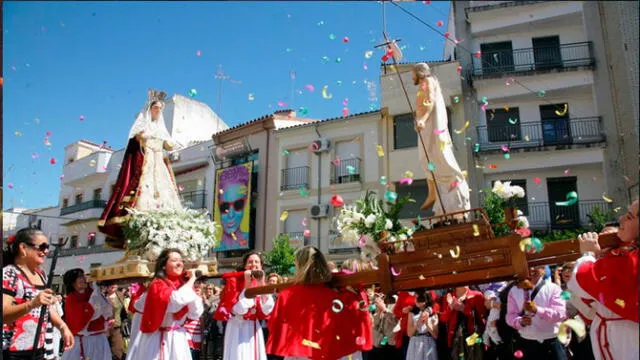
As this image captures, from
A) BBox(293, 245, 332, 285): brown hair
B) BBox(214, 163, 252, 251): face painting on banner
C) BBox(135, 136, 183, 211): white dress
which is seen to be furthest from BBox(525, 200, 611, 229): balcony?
BBox(293, 245, 332, 285): brown hair

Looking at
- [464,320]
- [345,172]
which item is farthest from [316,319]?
[345,172]

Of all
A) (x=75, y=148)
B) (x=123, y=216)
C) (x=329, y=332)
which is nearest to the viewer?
(x=329, y=332)

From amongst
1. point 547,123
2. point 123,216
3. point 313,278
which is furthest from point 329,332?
point 547,123

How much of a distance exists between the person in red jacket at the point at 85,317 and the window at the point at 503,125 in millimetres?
17219

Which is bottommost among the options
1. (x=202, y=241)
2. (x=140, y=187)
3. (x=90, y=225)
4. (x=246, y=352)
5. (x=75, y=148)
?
(x=246, y=352)

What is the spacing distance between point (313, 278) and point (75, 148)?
116 ft

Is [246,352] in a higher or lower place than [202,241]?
lower

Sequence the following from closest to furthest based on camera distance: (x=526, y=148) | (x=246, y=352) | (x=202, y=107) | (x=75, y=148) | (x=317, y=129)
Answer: (x=246, y=352)
(x=526, y=148)
(x=317, y=129)
(x=202, y=107)
(x=75, y=148)

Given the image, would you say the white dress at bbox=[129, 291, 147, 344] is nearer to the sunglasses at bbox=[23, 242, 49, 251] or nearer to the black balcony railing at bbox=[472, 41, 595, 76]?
the sunglasses at bbox=[23, 242, 49, 251]

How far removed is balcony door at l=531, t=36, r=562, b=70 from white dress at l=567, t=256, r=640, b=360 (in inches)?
781

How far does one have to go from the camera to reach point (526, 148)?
20.0 m

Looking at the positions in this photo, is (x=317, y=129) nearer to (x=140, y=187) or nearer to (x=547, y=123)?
(x=547, y=123)

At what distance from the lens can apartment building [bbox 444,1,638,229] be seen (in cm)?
1973

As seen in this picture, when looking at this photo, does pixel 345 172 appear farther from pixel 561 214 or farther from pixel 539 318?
pixel 539 318
